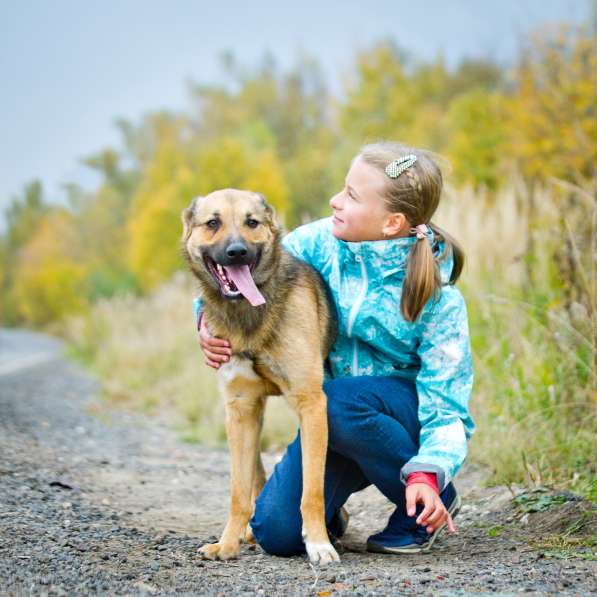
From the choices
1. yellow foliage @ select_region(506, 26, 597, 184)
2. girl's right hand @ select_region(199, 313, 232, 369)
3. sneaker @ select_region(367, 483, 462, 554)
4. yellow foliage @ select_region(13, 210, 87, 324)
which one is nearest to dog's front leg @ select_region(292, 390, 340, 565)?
sneaker @ select_region(367, 483, 462, 554)

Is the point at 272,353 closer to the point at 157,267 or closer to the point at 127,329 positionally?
the point at 127,329

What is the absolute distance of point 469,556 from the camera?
9.29ft

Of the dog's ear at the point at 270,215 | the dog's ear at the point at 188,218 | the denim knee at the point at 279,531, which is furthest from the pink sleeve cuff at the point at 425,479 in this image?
the dog's ear at the point at 188,218

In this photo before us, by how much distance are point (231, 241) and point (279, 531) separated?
120 centimetres

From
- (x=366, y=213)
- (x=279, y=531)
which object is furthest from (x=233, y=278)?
(x=279, y=531)

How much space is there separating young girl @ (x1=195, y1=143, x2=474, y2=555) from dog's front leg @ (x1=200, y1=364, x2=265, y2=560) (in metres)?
0.11

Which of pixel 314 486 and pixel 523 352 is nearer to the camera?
pixel 314 486

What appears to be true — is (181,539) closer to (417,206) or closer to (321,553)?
(321,553)

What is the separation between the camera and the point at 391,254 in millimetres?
2975

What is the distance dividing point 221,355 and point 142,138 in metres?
37.0

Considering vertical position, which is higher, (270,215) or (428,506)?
(270,215)

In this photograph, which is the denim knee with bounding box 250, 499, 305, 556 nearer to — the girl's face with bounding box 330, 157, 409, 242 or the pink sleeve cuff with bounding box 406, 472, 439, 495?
the pink sleeve cuff with bounding box 406, 472, 439, 495

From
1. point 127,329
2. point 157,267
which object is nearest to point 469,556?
point 127,329

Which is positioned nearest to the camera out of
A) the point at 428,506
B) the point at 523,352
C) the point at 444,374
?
Answer: the point at 428,506
